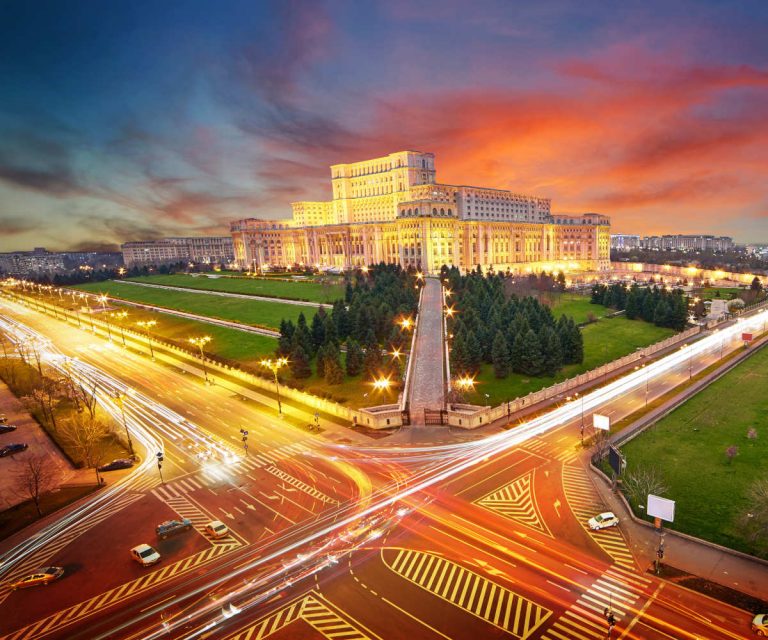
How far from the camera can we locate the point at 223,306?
109000 millimetres

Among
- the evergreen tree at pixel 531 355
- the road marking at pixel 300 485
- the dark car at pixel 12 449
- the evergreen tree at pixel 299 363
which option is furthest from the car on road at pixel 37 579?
the evergreen tree at pixel 531 355

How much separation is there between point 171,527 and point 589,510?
25.0m

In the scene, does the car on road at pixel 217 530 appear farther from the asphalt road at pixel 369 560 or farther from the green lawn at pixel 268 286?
the green lawn at pixel 268 286

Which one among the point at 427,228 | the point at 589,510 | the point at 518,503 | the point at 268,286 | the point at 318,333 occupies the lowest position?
the point at 589,510

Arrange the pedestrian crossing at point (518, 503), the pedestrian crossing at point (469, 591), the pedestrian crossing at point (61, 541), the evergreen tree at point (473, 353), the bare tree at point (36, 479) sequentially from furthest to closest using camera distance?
the evergreen tree at point (473, 353)
the bare tree at point (36, 479)
the pedestrian crossing at point (518, 503)
the pedestrian crossing at point (61, 541)
the pedestrian crossing at point (469, 591)

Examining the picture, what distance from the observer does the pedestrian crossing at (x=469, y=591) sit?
1986 centimetres

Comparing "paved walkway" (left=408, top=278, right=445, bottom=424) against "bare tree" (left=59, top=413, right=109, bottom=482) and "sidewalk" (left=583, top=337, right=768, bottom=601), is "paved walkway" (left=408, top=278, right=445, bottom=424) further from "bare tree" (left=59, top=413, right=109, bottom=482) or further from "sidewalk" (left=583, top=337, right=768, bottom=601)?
"bare tree" (left=59, top=413, right=109, bottom=482)

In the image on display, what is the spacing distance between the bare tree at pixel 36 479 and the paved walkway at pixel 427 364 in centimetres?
2867

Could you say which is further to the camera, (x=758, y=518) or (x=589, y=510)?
(x=589, y=510)

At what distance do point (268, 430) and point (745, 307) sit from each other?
105076 millimetres

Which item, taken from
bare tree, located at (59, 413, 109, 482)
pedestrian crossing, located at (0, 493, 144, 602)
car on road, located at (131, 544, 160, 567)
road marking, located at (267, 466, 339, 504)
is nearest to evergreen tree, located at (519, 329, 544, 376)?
road marking, located at (267, 466, 339, 504)

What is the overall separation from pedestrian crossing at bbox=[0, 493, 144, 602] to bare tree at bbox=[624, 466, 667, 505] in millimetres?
32971

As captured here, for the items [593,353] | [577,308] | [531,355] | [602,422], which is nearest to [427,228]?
[577,308]

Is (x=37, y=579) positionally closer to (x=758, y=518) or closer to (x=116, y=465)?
(x=116, y=465)
